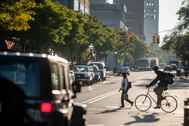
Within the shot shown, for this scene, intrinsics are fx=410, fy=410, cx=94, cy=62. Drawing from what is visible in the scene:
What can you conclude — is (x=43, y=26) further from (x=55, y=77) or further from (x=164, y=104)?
(x=55, y=77)

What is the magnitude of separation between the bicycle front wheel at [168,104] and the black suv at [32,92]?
10.1 meters

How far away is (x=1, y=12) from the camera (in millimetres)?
21156

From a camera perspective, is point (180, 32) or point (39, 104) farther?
point (180, 32)

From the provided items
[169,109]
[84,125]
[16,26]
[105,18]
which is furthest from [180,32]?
[105,18]

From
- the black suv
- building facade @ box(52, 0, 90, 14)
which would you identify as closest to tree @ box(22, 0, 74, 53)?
the black suv

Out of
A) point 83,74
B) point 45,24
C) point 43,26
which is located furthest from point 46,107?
point 83,74

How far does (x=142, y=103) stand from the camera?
15875mm

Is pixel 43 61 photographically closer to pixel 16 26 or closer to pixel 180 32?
pixel 16 26

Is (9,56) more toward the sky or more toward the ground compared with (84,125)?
more toward the sky

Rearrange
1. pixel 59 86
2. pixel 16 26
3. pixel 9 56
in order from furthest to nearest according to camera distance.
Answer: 1. pixel 16 26
2. pixel 59 86
3. pixel 9 56

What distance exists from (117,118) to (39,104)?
8666 mm

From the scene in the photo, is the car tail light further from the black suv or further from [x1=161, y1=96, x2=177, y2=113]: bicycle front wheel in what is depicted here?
[x1=161, y1=96, x2=177, y2=113]: bicycle front wheel

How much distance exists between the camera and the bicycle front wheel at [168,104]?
15488mm

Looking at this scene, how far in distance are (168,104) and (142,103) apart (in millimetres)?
992
